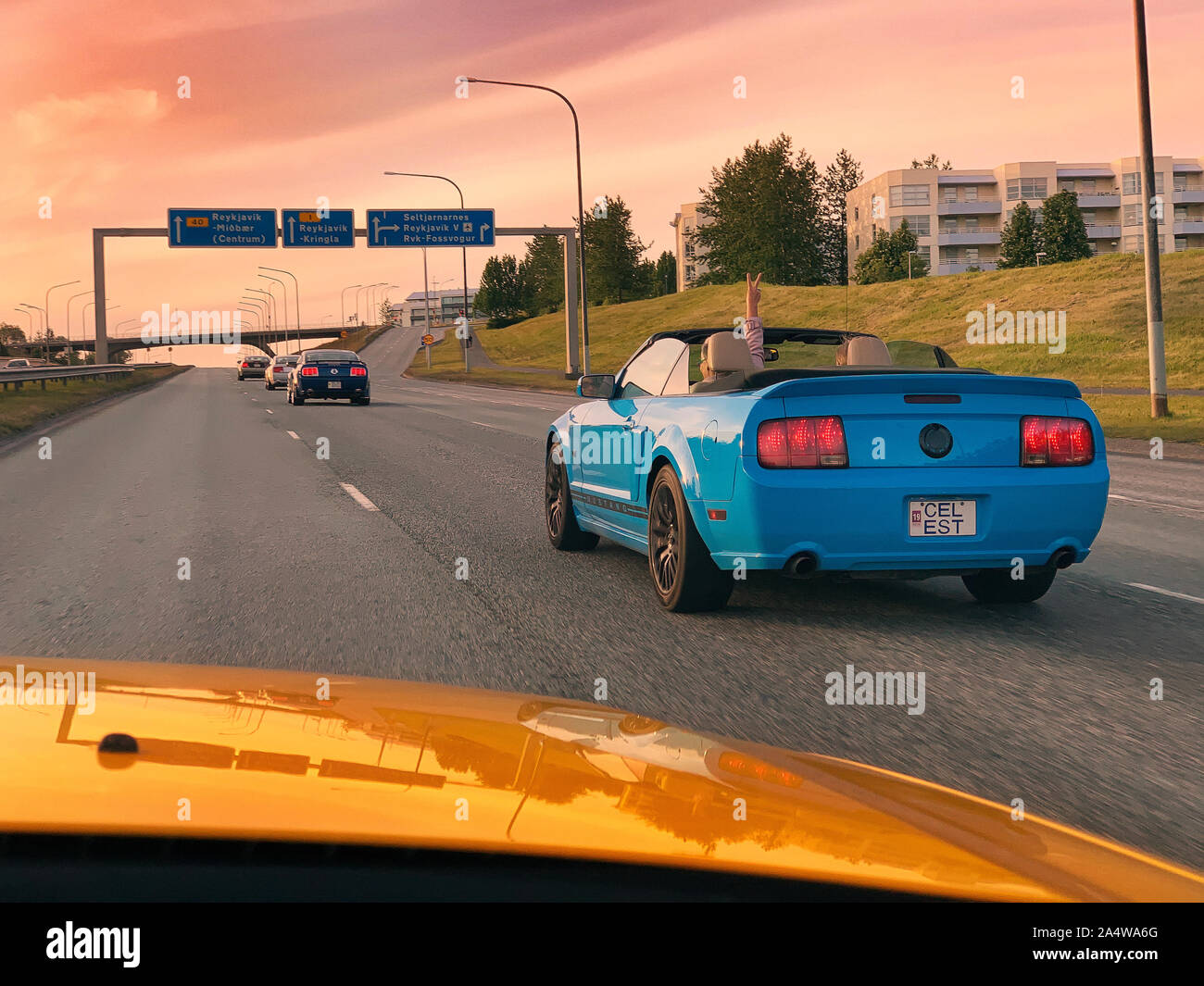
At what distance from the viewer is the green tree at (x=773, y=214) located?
11625 centimetres

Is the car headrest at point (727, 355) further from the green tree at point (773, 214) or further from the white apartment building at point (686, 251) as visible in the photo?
the white apartment building at point (686, 251)

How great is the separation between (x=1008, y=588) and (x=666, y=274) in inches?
7266

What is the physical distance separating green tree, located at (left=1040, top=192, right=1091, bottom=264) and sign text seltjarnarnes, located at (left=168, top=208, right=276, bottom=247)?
7072cm

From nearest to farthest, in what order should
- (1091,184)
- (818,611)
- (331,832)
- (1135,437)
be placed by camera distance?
(331,832)
(818,611)
(1135,437)
(1091,184)

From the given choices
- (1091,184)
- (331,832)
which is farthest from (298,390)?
(1091,184)

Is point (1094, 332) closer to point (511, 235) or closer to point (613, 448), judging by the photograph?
point (511, 235)

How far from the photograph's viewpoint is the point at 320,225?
2137 inches

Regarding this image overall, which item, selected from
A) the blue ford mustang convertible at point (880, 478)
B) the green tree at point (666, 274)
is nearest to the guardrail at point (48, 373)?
the blue ford mustang convertible at point (880, 478)

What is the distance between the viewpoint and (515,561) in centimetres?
820

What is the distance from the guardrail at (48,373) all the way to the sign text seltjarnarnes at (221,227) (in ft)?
22.8

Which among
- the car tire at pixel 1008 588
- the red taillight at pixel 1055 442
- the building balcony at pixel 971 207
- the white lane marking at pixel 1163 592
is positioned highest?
the building balcony at pixel 971 207

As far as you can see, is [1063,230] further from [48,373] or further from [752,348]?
[752,348]
